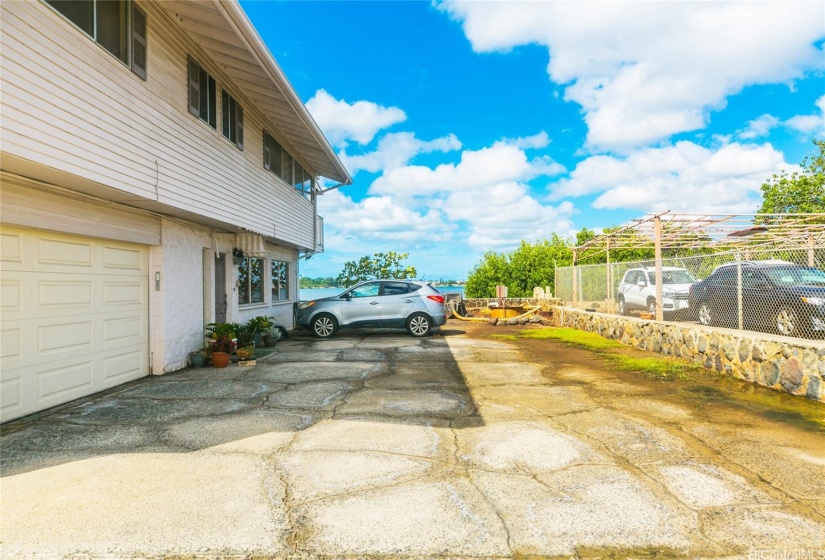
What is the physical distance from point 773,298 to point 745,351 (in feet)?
4.85

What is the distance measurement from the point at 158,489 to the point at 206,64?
790 centimetres

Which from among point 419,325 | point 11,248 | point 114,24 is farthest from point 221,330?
point 419,325

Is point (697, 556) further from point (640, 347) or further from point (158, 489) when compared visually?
point (640, 347)

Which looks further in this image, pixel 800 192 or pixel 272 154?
pixel 800 192

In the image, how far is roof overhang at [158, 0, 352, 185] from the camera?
23.2ft

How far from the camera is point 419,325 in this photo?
13969 millimetres

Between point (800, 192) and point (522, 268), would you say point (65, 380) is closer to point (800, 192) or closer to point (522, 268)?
point (522, 268)

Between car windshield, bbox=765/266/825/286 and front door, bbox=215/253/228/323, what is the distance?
36.9ft

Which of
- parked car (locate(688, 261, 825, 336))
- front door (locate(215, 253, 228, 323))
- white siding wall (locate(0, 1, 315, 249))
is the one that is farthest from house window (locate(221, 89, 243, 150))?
parked car (locate(688, 261, 825, 336))

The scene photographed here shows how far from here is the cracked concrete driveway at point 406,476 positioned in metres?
2.95

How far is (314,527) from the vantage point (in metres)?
3.11

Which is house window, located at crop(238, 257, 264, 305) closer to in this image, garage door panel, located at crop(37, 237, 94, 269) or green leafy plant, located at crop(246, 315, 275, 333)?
green leafy plant, located at crop(246, 315, 275, 333)

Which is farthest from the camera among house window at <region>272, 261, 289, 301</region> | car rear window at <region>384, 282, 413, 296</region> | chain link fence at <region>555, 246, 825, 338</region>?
house window at <region>272, 261, 289, 301</region>

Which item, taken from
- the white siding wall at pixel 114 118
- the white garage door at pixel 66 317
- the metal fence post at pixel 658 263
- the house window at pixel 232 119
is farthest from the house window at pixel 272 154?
the metal fence post at pixel 658 263
